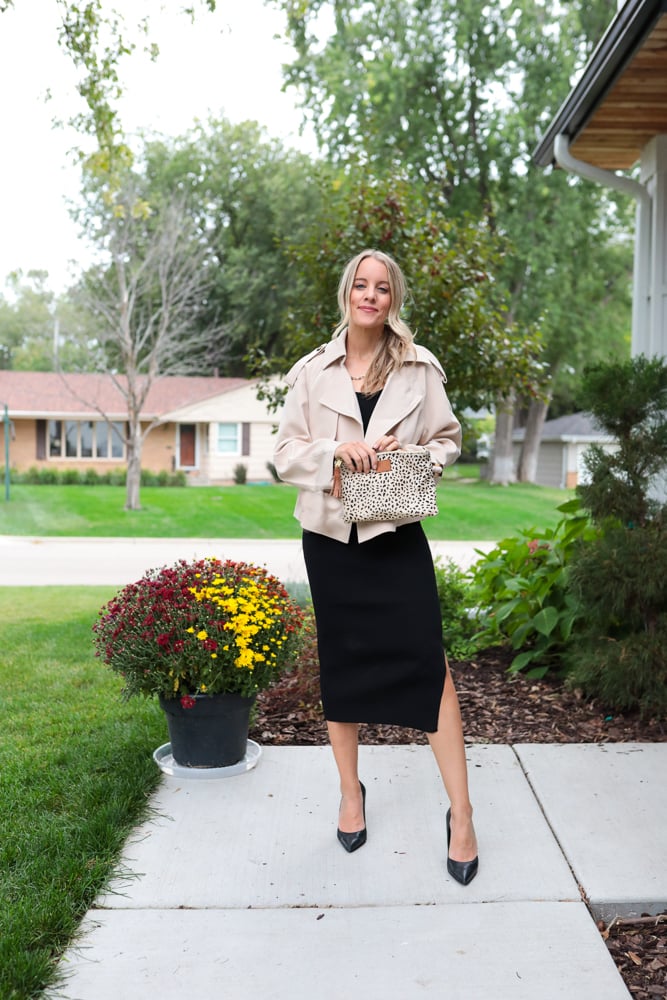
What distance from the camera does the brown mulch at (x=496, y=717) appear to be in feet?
13.2

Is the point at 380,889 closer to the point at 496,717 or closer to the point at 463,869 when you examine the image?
the point at 463,869

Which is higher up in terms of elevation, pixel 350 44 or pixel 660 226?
pixel 350 44

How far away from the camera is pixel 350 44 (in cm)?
2266

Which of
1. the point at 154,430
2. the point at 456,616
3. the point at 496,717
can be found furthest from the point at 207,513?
the point at 496,717

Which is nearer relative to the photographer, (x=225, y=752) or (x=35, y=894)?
(x=35, y=894)

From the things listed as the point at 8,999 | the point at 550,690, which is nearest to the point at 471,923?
the point at 8,999

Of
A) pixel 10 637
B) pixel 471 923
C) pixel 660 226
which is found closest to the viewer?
pixel 471 923

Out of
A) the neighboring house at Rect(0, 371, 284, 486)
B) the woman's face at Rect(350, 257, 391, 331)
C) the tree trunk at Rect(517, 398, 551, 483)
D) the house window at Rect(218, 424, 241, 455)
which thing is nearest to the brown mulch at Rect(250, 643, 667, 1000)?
the woman's face at Rect(350, 257, 391, 331)

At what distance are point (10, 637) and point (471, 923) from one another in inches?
204

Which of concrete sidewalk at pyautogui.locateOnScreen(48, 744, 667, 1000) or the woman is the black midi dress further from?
concrete sidewalk at pyautogui.locateOnScreen(48, 744, 667, 1000)

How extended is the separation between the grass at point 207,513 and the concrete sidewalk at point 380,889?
14767 mm

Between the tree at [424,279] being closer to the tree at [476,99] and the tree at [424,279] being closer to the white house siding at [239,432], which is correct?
the tree at [476,99]

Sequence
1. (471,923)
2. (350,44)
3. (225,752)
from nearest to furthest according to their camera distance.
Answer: (471,923)
(225,752)
(350,44)

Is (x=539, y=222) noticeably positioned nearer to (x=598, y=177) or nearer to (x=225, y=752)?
(x=598, y=177)
